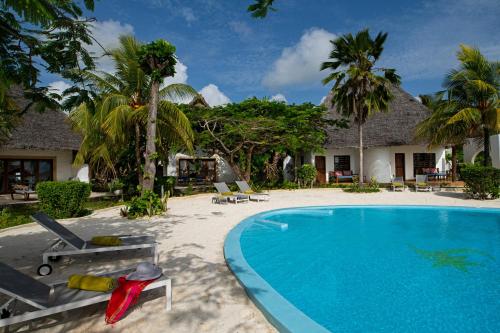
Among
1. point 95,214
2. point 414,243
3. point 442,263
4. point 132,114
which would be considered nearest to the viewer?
point 442,263

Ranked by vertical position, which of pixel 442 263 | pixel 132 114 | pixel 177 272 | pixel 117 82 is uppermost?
pixel 117 82

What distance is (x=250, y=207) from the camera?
11.9 meters

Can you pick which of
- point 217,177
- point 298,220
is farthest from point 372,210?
point 217,177

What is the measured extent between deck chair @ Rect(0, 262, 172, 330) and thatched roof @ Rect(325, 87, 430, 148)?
71.0ft

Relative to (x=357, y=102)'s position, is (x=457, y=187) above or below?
below

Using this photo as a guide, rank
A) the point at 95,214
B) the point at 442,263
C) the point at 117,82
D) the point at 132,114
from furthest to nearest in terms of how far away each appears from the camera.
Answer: the point at 117,82 < the point at 132,114 < the point at 95,214 < the point at 442,263

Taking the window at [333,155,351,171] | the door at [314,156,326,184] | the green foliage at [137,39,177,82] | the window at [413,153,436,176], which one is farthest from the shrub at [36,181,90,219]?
the window at [413,153,436,176]

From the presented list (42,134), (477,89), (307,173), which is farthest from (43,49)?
(307,173)

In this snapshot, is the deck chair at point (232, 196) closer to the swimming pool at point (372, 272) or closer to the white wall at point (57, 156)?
the swimming pool at point (372, 272)

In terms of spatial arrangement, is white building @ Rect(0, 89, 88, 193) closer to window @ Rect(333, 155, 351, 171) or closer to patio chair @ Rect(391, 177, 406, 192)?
window @ Rect(333, 155, 351, 171)

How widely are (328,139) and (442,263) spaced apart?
61.1 ft

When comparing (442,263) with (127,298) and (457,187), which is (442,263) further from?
(457,187)

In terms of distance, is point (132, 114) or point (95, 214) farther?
point (132, 114)

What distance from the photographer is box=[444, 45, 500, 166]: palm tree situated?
13602 millimetres
